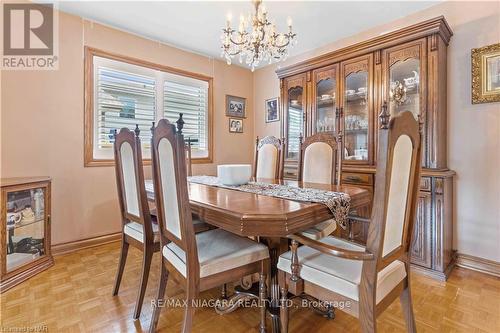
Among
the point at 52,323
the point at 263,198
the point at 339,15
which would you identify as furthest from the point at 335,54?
the point at 52,323

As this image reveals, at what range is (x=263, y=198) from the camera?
1423 mm

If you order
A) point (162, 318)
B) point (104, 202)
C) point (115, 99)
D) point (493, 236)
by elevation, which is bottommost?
point (162, 318)

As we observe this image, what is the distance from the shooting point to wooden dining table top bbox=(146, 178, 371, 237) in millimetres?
1052

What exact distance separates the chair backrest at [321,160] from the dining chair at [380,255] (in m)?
0.89

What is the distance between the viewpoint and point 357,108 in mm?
2713

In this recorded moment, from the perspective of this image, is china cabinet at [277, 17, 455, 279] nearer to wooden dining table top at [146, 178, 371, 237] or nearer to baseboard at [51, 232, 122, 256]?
wooden dining table top at [146, 178, 371, 237]

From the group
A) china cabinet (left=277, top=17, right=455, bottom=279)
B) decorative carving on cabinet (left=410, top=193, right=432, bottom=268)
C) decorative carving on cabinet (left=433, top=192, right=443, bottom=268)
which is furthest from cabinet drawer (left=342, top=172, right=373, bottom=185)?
decorative carving on cabinet (left=433, top=192, right=443, bottom=268)

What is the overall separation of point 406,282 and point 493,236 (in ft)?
5.14

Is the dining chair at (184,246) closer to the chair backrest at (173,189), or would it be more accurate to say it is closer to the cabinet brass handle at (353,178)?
the chair backrest at (173,189)

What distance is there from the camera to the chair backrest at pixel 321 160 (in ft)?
6.89

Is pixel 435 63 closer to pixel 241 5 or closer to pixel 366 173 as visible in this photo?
pixel 366 173

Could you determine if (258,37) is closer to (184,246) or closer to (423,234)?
(184,246)

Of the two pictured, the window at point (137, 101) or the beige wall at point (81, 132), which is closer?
the beige wall at point (81, 132)

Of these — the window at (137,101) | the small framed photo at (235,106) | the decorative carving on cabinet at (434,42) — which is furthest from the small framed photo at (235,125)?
A: the decorative carving on cabinet at (434,42)
